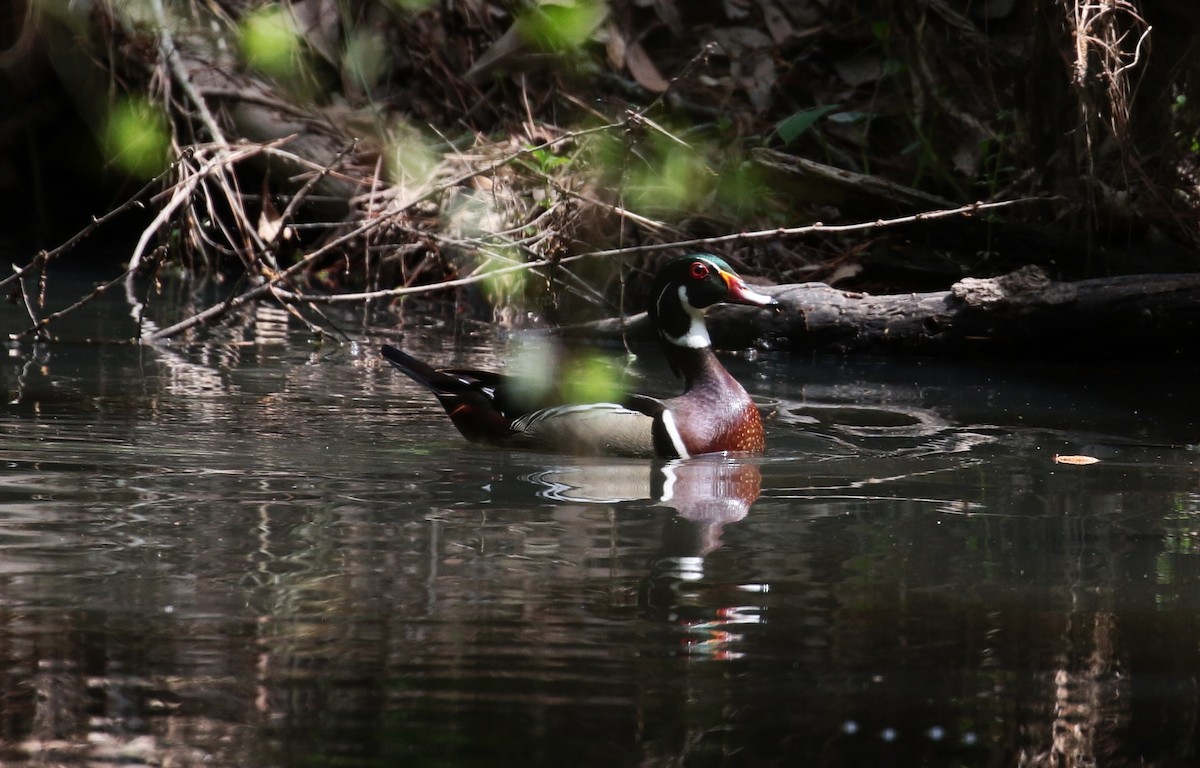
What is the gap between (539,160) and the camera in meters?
10.6

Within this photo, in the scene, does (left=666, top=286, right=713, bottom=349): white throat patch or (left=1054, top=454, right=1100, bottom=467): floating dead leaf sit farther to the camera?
(left=666, top=286, right=713, bottom=349): white throat patch

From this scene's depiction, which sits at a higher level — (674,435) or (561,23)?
(561,23)

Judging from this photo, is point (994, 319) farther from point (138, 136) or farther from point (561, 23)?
point (138, 136)

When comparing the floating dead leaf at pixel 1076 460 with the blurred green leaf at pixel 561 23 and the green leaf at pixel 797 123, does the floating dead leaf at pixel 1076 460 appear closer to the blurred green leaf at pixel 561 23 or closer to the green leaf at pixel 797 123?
the green leaf at pixel 797 123

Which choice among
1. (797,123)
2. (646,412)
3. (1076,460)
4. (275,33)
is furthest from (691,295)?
(797,123)

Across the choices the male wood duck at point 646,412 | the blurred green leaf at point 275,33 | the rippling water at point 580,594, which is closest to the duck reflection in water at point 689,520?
the rippling water at point 580,594

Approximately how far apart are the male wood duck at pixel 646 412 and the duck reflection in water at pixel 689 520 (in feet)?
0.43

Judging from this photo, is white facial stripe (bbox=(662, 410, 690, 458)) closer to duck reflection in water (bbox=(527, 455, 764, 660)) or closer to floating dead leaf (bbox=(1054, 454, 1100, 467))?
duck reflection in water (bbox=(527, 455, 764, 660))

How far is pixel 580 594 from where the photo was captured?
3762 millimetres

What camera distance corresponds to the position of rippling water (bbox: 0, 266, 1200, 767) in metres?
2.90

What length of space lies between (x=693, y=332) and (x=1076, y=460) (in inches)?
64.7

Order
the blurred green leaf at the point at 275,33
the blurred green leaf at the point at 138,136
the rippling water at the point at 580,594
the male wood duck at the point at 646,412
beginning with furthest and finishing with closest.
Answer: the blurred green leaf at the point at 138,136, the blurred green leaf at the point at 275,33, the male wood duck at the point at 646,412, the rippling water at the point at 580,594

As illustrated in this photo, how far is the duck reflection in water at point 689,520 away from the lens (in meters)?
3.53

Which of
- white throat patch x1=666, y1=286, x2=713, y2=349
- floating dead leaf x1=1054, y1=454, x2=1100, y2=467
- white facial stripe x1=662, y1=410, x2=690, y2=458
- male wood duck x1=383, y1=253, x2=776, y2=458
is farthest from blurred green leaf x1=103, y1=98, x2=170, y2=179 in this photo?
floating dead leaf x1=1054, y1=454, x2=1100, y2=467
